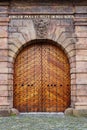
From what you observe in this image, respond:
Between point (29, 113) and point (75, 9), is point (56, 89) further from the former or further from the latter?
point (75, 9)

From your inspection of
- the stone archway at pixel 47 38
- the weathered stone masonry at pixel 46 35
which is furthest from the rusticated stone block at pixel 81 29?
the stone archway at pixel 47 38

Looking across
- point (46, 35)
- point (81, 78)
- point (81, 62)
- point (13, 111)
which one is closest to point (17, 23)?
point (46, 35)

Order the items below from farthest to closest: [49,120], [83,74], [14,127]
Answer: [83,74]
[49,120]
[14,127]

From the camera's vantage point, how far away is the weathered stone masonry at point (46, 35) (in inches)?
475

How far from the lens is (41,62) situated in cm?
1268

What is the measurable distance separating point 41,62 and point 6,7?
233 centimetres

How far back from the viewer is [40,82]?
1262cm

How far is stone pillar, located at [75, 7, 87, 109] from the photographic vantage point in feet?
39.4

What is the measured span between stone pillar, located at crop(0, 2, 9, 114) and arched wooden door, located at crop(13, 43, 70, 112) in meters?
0.62

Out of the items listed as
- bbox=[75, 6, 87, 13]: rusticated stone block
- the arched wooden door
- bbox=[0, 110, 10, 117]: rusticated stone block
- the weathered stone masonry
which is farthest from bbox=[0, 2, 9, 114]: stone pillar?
bbox=[75, 6, 87, 13]: rusticated stone block

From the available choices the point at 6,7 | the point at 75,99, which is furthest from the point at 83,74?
the point at 6,7

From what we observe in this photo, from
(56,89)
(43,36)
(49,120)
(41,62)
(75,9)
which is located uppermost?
(75,9)

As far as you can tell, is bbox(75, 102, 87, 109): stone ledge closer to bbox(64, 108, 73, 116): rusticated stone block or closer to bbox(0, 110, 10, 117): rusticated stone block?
bbox(64, 108, 73, 116): rusticated stone block

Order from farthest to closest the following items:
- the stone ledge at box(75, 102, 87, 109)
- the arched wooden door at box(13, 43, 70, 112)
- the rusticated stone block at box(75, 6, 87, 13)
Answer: the arched wooden door at box(13, 43, 70, 112)
the rusticated stone block at box(75, 6, 87, 13)
the stone ledge at box(75, 102, 87, 109)
